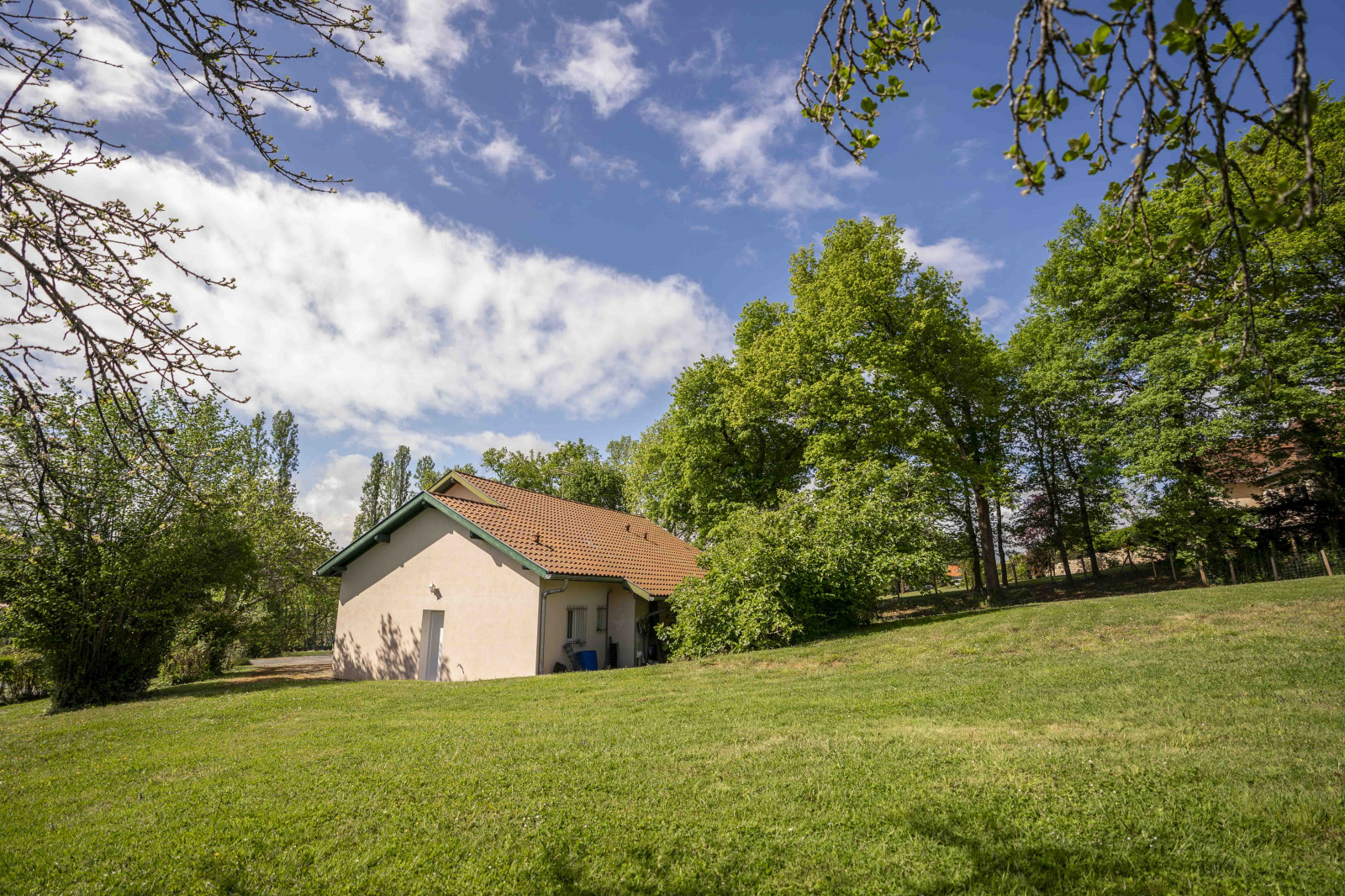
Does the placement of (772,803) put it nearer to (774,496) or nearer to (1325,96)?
(774,496)

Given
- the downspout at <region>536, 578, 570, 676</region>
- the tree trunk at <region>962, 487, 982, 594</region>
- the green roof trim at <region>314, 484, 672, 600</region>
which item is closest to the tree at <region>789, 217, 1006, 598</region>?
the tree trunk at <region>962, 487, 982, 594</region>

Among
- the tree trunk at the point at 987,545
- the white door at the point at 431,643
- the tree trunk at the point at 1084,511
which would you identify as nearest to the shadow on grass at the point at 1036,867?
the white door at the point at 431,643

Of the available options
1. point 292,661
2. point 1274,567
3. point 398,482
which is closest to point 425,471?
point 398,482

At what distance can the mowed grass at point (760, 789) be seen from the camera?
3.77 m

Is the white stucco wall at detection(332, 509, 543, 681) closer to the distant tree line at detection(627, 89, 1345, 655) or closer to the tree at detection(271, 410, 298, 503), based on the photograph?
the distant tree line at detection(627, 89, 1345, 655)

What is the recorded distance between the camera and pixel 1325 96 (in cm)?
1830

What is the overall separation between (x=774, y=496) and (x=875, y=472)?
22.8ft

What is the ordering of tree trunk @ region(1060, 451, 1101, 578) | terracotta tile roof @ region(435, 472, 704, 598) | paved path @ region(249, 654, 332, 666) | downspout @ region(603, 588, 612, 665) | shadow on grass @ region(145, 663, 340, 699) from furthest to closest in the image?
tree trunk @ region(1060, 451, 1101, 578)
paved path @ region(249, 654, 332, 666)
downspout @ region(603, 588, 612, 665)
terracotta tile roof @ region(435, 472, 704, 598)
shadow on grass @ region(145, 663, 340, 699)

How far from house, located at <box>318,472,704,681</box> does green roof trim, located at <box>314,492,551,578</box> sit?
0.12ft

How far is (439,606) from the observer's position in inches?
652

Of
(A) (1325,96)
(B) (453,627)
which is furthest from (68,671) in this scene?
(A) (1325,96)

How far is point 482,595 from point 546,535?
8.40 feet

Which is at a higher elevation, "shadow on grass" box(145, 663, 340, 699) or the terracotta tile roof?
the terracotta tile roof

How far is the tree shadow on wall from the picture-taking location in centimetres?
1681
